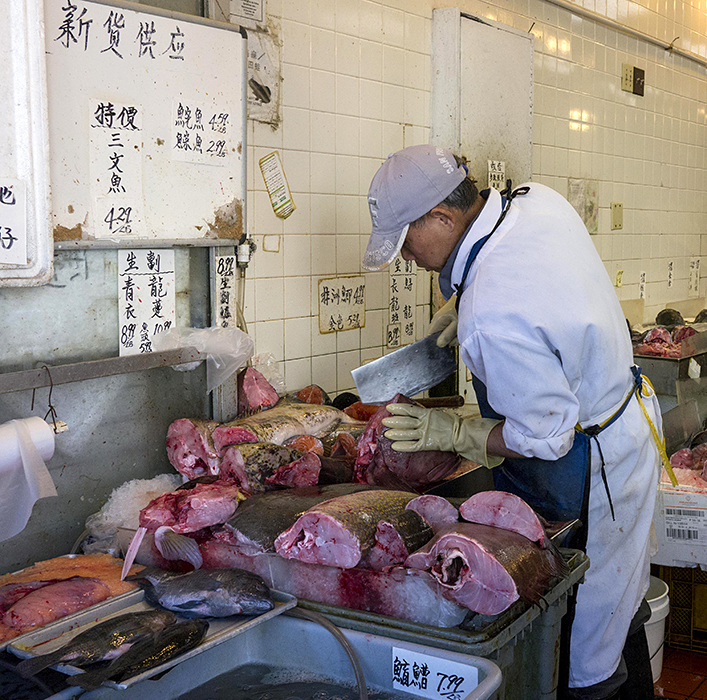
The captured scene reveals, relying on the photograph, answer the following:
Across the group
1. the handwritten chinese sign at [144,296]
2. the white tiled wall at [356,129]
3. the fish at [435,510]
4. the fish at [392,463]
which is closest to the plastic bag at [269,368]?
the white tiled wall at [356,129]

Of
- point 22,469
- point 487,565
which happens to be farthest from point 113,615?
point 487,565

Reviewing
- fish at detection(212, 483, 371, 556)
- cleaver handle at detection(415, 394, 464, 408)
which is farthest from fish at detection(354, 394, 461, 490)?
cleaver handle at detection(415, 394, 464, 408)

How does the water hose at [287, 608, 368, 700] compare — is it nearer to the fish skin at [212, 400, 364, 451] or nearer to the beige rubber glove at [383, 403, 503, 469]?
the beige rubber glove at [383, 403, 503, 469]

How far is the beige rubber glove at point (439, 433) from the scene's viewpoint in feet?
9.14

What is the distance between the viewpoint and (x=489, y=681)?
1.64 meters

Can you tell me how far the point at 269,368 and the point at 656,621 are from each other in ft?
6.88

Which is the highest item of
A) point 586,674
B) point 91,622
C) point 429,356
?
point 429,356

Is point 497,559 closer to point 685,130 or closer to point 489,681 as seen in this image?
point 489,681

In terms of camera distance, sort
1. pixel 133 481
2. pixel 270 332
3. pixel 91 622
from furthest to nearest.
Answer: pixel 270 332 < pixel 133 481 < pixel 91 622

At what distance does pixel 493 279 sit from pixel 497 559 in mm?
968

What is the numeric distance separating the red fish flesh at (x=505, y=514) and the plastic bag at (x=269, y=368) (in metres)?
1.69

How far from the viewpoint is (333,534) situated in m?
2.07

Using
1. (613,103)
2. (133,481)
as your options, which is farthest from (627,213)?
(133,481)

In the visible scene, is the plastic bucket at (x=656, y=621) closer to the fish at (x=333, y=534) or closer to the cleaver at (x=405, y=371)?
the cleaver at (x=405, y=371)
